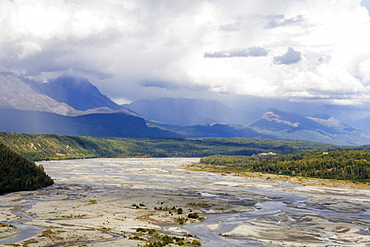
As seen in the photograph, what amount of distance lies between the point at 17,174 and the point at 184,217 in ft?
302

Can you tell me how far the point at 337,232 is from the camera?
312 feet

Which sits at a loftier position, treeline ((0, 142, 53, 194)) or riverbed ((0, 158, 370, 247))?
treeline ((0, 142, 53, 194))

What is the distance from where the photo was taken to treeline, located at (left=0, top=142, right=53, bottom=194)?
520 ft

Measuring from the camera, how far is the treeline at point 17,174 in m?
159

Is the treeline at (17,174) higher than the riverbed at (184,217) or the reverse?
higher

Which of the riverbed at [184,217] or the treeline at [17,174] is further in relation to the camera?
the treeline at [17,174]

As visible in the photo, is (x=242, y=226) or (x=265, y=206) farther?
(x=265, y=206)

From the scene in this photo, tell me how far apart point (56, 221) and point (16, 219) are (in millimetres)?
10499

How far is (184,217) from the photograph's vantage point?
109438 millimetres

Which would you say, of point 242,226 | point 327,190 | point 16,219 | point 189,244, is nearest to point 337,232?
point 242,226

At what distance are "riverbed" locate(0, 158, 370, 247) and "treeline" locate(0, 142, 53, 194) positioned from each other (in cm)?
700

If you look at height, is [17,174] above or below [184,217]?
above

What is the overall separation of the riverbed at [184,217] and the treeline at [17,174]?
23.0ft

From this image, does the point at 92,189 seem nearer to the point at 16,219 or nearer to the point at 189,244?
the point at 16,219
